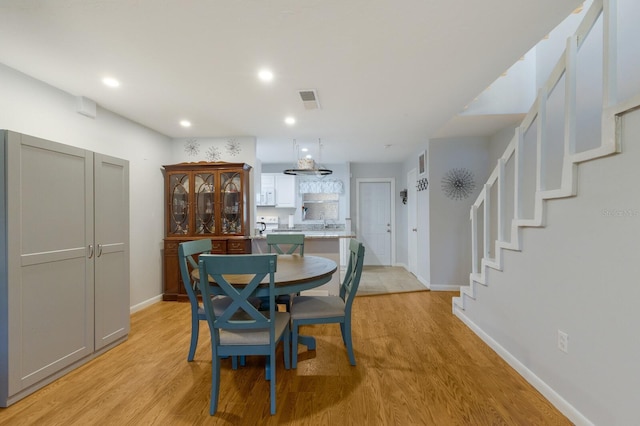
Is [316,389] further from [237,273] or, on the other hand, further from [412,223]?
[412,223]

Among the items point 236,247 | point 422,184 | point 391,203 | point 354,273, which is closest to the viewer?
point 354,273

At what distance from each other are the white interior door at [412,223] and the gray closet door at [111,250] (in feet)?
14.7

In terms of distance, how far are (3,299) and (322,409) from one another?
212cm

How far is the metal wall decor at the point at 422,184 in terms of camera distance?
4.66 m

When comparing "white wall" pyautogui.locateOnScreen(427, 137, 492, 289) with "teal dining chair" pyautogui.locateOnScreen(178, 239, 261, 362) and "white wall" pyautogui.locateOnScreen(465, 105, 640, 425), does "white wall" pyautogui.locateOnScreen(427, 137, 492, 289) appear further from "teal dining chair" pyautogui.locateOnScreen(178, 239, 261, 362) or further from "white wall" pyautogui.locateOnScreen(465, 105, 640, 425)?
"teal dining chair" pyautogui.locateOnScreen(178, 239, 261, 362)

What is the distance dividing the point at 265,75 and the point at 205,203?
7.64ft

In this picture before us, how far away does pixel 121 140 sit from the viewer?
3459 millimetres

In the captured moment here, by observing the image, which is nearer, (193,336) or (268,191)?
(193,336)

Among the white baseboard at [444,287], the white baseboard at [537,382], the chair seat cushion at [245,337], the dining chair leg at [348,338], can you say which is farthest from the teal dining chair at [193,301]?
the white baseboard at [444,287]

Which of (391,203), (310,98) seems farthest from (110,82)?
(391,203)

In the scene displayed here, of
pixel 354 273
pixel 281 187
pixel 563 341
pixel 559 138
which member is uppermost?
pixel 559 138

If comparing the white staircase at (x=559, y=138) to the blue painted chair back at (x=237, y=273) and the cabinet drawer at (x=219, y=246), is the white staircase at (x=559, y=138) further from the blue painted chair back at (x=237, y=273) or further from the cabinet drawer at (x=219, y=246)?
the cabinet drawer at (x=219, y=246)

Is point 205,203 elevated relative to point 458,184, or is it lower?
lower

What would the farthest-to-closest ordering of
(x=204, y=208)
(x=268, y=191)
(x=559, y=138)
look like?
1. (x=268, y=191)
2. (x=204, y=208)
3. (x=559, y=138)
